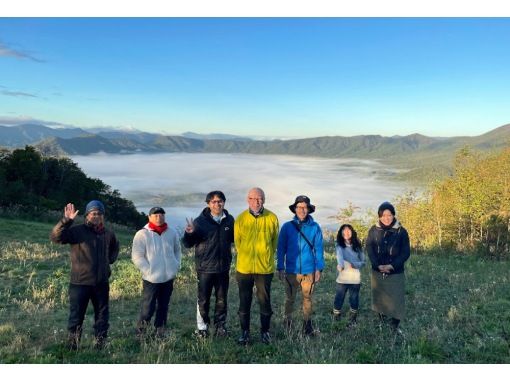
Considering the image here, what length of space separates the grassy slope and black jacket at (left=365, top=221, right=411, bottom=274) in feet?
3.93

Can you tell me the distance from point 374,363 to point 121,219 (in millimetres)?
52153

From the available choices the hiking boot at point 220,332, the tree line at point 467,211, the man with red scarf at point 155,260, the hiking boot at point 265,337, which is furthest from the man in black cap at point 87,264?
the tree line at point 467,211

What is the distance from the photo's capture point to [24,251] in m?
15.0

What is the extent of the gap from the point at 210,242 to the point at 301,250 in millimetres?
1486

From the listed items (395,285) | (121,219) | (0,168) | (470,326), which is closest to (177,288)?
(395,285)

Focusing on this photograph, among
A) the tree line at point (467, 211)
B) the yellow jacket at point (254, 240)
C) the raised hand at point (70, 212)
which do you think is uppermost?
the raised hand at point (70, 212)

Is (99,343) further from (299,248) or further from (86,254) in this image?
(299,248)

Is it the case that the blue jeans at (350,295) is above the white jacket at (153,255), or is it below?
below

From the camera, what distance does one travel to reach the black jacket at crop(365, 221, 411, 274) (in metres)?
6.75

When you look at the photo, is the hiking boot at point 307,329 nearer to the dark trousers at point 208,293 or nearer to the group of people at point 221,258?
the group of people at point 221,258

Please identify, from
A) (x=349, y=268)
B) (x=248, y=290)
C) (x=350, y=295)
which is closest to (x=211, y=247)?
(x=248, y=290)

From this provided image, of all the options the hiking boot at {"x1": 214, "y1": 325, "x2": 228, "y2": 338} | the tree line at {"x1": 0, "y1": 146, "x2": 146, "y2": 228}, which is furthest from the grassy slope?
the tree line at {"x1": 0, "y1": 146, "x2": 146, "y2": 228}

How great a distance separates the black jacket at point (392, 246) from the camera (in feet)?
22.1

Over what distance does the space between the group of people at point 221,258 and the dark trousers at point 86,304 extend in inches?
0.5
